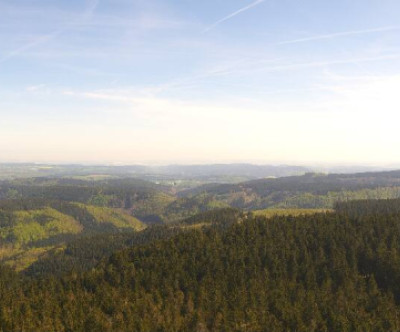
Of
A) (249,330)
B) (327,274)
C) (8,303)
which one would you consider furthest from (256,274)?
(8,303)

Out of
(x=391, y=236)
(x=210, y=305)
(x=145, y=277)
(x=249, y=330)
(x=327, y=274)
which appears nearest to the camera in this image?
(x=249, y=330)

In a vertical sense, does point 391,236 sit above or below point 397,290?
above

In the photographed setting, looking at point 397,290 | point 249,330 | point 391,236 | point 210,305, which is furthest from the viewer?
point 391,236

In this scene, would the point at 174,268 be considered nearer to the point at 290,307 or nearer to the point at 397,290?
the point at 290,307

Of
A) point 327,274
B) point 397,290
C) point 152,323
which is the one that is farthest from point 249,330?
point 397,290

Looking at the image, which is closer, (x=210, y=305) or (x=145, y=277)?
(x=210, y=305)

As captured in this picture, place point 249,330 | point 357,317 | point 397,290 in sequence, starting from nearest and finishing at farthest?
point 249,330 < point 357,317 < point 397,290

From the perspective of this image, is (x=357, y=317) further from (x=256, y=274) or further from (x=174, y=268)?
(x=174, y=268)
